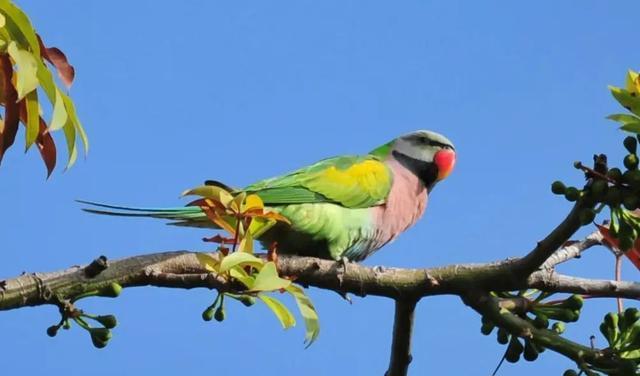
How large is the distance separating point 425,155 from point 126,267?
141 inches

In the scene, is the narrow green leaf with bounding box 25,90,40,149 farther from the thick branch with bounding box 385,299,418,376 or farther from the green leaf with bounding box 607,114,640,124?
the green leaf with bounding box 607,114,640,124

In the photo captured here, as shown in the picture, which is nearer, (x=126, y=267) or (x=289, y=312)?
(x=126, y=267)

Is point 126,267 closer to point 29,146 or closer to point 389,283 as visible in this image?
point 29,146

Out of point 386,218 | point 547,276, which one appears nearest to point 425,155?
point 386,218

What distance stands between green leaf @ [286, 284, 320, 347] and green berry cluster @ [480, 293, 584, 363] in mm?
465

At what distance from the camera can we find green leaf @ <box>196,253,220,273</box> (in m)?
2.33

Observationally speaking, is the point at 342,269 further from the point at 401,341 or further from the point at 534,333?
the point at 534,333

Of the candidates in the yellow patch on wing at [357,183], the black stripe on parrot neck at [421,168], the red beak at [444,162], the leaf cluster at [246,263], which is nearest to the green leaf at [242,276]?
the leaf cluster at [246,263]

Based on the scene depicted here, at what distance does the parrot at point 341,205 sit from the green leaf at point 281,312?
1.29 metres

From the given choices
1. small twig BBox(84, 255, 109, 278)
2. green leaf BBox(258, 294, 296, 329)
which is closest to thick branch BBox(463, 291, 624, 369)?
green leaf BBox(258, 294, 296, 329)

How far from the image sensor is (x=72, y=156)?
2316mm

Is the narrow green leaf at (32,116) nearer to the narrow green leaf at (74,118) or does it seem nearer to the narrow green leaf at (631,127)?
the narrow green leaf at (74,118)

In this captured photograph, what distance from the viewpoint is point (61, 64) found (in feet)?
7.92

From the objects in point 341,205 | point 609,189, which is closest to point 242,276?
point 609,189
